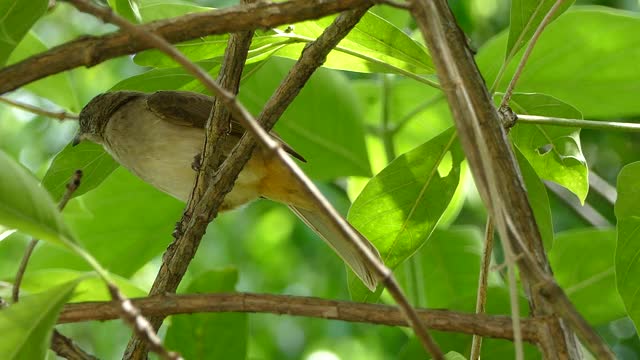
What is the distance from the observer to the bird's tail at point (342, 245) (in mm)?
2621

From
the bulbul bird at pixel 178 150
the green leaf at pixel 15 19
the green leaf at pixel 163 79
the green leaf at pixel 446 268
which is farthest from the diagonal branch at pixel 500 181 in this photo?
the green leaf at pixel 446 268

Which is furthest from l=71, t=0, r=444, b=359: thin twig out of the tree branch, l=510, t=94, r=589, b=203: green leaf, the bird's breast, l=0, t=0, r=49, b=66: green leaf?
the bird's breast

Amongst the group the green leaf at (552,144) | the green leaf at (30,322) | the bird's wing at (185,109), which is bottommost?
the green leaf at (30,322)

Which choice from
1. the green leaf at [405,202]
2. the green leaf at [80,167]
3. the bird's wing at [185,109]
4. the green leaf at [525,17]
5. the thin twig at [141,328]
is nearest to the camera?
the thin twig at [141,328]

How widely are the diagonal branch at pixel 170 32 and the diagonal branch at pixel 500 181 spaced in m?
0.22

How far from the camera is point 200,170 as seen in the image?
2.57 meters

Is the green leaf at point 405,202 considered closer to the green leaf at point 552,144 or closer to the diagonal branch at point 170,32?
the green leaf at point 552,144

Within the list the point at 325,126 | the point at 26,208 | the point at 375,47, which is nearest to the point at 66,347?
the point at 26,208

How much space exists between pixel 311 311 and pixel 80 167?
1187 millimetres

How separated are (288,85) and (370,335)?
3.70m

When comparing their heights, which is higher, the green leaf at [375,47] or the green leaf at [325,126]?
the green leaf at [325,126]

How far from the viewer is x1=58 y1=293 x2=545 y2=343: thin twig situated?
5.54 ft

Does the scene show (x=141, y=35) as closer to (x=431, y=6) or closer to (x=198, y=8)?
(x=431, y=6)

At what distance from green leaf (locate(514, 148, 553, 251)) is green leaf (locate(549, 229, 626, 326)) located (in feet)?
2.72
